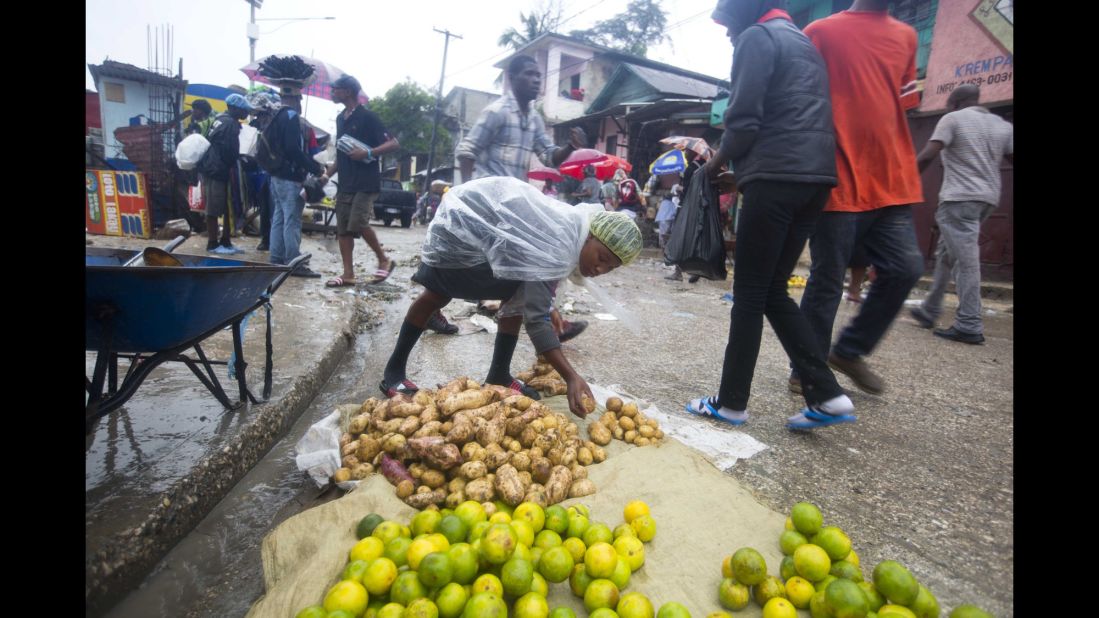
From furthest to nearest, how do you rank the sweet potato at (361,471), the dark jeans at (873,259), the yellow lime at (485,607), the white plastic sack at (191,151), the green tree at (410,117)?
the green tree at (410,117), the white plastic sack at (191,151), the dark jeans at (873,259), the sweet potato at (361,471), the yellow lime at (485,607)

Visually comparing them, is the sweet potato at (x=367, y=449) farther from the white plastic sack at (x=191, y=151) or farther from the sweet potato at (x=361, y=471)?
the white plastic sack at (x=191, y=151)

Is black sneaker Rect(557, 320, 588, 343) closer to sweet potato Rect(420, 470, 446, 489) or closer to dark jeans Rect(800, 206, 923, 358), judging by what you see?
dark jeans Rect(800, 206, 923, 358)

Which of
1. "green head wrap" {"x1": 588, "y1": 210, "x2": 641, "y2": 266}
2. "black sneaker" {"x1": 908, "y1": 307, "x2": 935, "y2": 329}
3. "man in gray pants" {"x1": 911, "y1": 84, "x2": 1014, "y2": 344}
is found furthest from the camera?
"black sneaker" {"x1": 908, "y1": 307, "x2": 935, "y2": 329}

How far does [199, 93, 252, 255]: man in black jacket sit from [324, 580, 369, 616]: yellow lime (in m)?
6.72

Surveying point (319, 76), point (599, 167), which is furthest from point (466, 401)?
point (319, 76)

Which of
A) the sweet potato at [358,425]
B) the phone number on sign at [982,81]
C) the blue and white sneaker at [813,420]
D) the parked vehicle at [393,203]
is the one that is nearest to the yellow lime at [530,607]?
the sweet potato at [358,425]

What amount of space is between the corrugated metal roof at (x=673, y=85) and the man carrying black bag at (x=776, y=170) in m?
16.5

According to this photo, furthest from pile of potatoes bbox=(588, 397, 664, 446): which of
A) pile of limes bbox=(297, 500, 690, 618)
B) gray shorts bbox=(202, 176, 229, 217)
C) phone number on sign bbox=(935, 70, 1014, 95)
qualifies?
phone number on sign bbox=(935, 70, 1014, 95)

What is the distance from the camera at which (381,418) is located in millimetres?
2324

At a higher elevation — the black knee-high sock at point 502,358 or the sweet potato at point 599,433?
the black knee-high sock at point 502,358

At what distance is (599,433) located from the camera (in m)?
2.45

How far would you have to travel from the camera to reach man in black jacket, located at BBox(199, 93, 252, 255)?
6.80 metres

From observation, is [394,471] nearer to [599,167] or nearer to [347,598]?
[347,598]

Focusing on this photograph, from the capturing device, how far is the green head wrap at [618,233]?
8.34 ft
